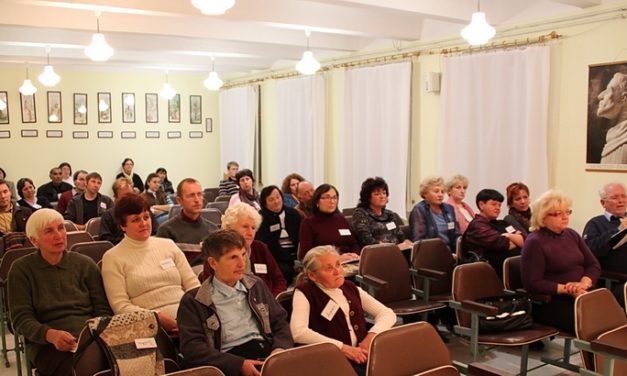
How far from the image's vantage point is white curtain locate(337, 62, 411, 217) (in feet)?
23.7

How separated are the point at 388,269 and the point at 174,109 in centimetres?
811

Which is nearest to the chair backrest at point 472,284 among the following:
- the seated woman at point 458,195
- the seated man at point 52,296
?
the seated woman at point 458,195

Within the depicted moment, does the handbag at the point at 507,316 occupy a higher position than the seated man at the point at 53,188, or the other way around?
the seated man at the point at 53,188

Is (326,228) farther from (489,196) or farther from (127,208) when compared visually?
(127,208)

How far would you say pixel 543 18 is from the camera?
5699mm

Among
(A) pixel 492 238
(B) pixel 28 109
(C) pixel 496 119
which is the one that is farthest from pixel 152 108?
(A) pixel 492 238

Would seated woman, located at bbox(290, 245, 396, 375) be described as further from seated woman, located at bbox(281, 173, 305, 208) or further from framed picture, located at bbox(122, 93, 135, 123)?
framed picture, located at bbox(122, 93, 135, 123)

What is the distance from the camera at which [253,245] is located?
370 centimetres

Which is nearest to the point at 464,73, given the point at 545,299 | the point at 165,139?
the point at 545,299

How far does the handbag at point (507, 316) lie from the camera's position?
11.5ft

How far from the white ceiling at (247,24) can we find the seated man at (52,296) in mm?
2777

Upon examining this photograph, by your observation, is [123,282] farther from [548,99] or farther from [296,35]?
[296,35]

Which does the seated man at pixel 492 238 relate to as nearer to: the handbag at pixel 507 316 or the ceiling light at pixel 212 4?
the handbag at pixel 507 316

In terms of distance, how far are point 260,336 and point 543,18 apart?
4.53 m
